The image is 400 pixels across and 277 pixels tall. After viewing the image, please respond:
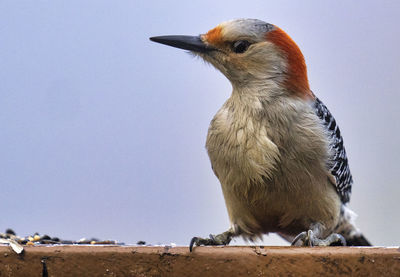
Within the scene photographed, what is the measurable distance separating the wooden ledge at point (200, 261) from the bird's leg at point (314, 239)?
74 centimetres

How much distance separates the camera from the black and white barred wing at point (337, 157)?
3.01 metres

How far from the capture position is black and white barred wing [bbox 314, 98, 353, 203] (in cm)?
301

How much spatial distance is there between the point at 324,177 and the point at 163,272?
1.27 meters

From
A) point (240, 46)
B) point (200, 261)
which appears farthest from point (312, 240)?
point (240, 46)

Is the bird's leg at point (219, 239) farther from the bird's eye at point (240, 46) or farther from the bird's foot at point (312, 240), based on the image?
the bird's eye at point (240, 46)

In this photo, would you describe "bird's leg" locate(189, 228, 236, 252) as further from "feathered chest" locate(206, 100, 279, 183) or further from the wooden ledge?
the wooden ledge

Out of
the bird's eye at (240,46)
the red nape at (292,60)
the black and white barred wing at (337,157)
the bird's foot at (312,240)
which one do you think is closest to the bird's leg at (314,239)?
the bird's foot at (312,240)

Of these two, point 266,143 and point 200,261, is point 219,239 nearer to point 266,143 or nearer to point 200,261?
point 266,143

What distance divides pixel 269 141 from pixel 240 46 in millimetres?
556

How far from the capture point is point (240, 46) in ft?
9.62

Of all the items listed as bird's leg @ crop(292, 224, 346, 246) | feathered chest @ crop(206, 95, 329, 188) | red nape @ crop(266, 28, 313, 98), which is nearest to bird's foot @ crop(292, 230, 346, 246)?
bird's leg @ crop(292, 224, 346, 246)

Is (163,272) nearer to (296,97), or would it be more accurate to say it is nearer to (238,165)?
(238,165)

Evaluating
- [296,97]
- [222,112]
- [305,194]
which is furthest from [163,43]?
[305,194]

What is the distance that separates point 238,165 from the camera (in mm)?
2758
